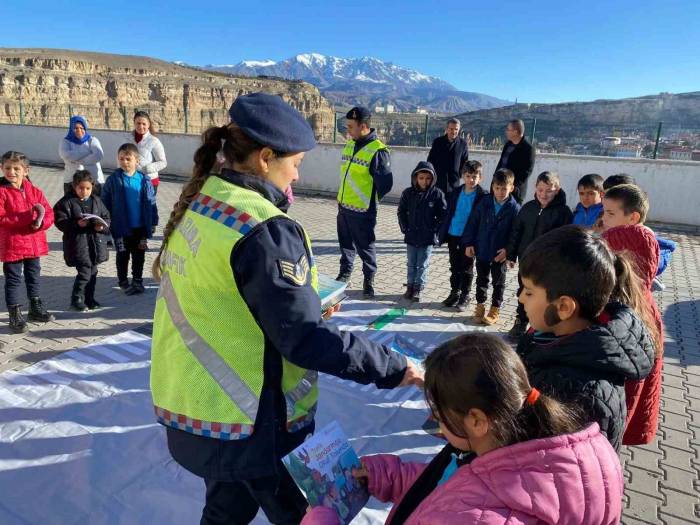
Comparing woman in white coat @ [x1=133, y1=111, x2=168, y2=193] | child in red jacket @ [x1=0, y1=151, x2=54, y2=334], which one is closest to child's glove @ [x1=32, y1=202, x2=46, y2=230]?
child in red jacket @ [x1=0, y1=151, x2=54, y2=334]

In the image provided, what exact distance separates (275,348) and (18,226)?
12.8 ft

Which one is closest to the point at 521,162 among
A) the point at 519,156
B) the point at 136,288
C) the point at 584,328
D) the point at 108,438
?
A: the point at 519,156

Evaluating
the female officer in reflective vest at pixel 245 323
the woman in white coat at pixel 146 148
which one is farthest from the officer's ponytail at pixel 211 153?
the woman in white coat at pixel 146 148

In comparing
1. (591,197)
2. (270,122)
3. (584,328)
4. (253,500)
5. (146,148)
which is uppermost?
(270,122)

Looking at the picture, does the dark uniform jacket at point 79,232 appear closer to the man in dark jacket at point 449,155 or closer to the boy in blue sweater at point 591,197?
the boy in blue sweater at point 591,197

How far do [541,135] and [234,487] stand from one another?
1252 centimetres

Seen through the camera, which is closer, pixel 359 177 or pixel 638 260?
pixel 638 260

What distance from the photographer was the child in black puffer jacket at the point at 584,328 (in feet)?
4.87

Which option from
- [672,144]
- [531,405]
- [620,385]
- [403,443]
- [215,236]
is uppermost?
[672,144]

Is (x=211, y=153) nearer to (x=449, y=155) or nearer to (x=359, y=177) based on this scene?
(x=359, y=177)

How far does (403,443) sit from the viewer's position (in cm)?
325

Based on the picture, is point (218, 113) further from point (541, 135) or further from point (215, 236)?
point (215, 236)

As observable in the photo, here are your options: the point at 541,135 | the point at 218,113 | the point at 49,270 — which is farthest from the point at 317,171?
the point at 218,113

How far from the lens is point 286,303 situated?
4.45ft
